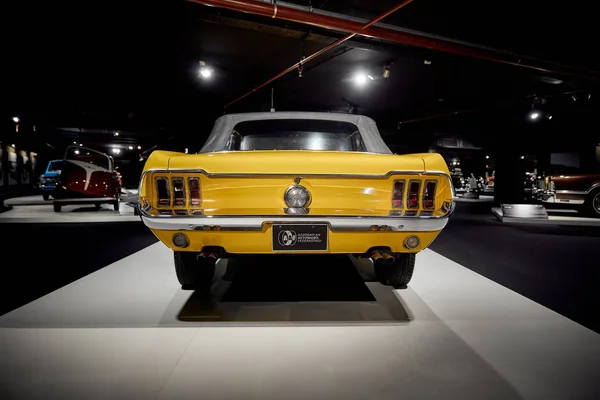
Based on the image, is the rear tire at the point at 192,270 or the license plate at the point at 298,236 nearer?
the license plate at the point at 298,236

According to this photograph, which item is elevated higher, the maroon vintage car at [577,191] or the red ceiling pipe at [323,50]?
the red ceiling pipe at [323,50]

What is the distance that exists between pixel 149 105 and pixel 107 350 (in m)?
14.6

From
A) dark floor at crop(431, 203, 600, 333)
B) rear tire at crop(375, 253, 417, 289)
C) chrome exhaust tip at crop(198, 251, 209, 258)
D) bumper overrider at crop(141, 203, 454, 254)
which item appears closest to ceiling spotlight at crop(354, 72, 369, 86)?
dark floor at crop(431, 203, 600, 333)

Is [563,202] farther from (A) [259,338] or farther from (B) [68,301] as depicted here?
(B) [68,301]

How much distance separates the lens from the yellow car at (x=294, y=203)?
2438 millimetres

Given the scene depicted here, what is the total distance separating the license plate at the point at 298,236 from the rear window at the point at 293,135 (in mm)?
1389

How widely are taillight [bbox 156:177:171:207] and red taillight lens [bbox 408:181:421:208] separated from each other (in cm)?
164

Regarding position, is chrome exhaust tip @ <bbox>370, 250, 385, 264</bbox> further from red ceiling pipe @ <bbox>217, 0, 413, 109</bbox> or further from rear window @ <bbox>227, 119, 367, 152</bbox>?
red ceiling pipe @ <bbox>217, 0, 413, 109</bbox>

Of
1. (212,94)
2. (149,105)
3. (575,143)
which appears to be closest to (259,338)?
(212,94)

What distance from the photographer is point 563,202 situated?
34.6 ft

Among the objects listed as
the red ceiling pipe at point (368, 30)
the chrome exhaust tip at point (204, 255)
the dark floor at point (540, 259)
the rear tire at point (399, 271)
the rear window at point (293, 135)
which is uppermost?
the red ceiling pipe at point (368, 30)

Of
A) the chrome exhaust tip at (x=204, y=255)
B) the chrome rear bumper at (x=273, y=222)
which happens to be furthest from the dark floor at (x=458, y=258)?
the chrome rear bumper at (x=273, y=222)

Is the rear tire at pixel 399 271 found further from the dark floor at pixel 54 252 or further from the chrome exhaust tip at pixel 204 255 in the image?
the dark floor at pixel 54 252

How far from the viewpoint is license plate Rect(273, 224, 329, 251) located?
243 cm
